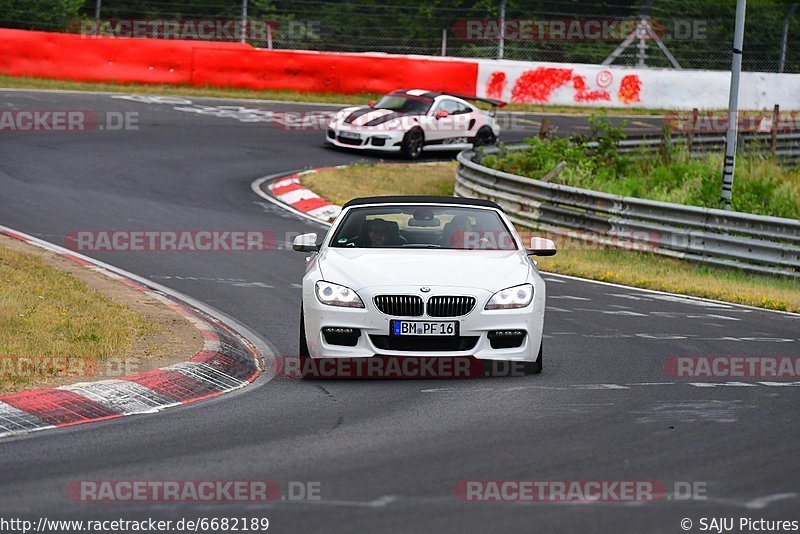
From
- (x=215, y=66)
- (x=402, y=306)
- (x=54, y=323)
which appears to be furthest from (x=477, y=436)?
(x=215, y=66)

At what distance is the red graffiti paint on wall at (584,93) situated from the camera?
3719cm

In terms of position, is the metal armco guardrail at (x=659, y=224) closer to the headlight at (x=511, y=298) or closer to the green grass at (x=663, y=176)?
the green grass at (x=663, y=176)

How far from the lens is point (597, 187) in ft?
72.8

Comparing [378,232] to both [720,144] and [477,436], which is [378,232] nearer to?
[477,436]

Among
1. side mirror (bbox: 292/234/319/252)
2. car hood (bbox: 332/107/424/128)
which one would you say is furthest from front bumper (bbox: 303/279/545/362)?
car hood (bbox: 332/107/424/128)

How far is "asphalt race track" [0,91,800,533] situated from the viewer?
5.70 m

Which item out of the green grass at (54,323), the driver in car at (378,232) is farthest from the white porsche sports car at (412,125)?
the driver in car at (378,232)

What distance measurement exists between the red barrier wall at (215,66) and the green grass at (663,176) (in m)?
10.6

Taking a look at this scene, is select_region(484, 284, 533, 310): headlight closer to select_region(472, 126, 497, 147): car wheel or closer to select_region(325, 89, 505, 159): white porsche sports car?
select_region(325, 89, 505, 159): white porsche sports car

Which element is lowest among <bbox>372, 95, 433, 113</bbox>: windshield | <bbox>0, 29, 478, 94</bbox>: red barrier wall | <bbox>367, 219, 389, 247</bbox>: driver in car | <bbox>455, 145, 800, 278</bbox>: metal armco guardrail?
<bbox>455, 145, 800, 278</bbox>: metal armco guardrail

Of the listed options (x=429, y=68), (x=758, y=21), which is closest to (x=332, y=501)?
(x=429, y=68)

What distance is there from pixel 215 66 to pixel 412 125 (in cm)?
840

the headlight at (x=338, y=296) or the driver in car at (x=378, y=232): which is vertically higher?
the driver in car at (x=378, y=232)

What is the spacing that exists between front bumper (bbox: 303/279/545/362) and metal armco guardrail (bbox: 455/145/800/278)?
8.39 m
